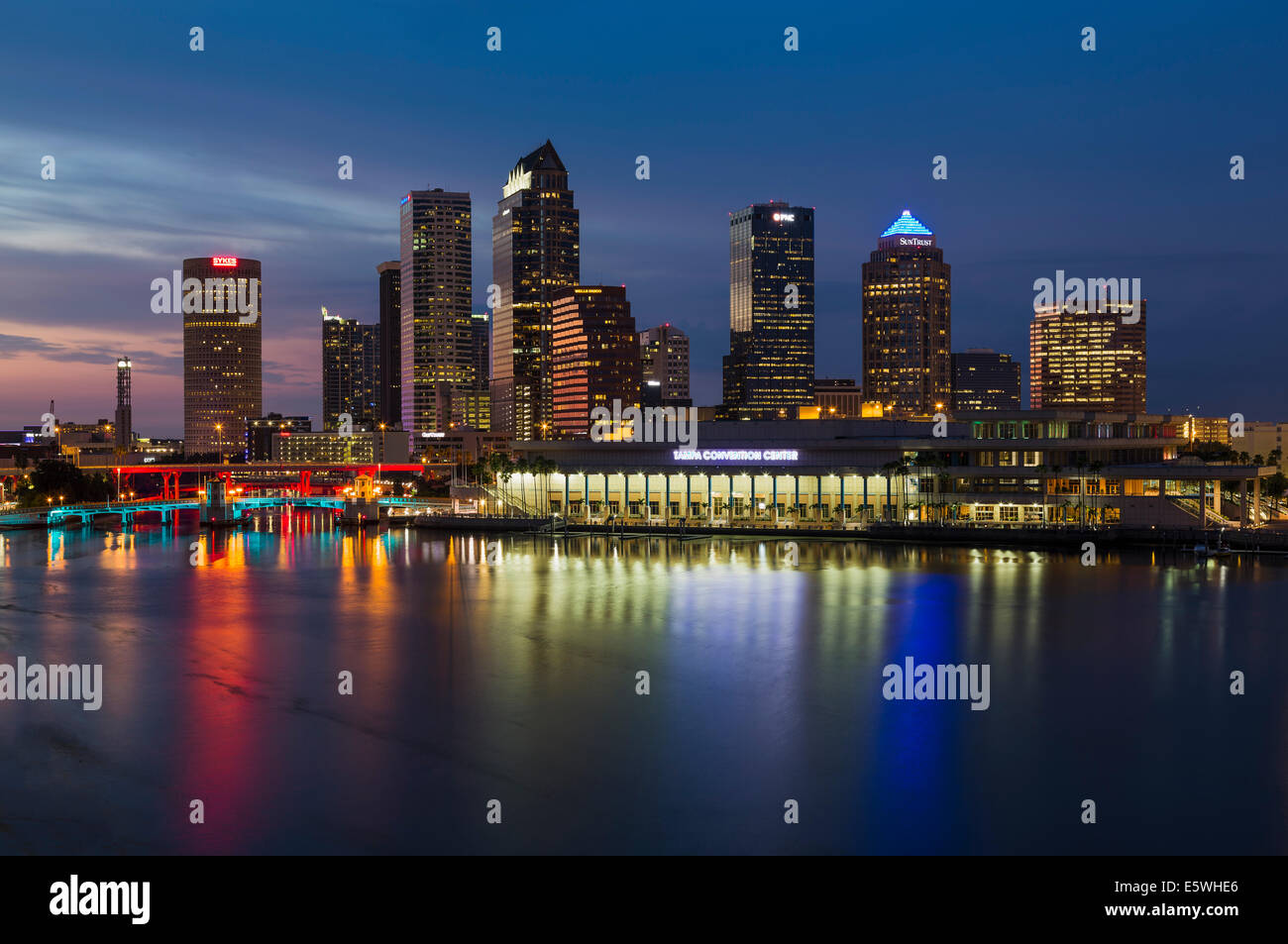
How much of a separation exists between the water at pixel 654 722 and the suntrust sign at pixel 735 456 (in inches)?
1764

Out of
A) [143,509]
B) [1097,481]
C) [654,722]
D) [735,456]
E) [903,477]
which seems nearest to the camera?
[654,722]

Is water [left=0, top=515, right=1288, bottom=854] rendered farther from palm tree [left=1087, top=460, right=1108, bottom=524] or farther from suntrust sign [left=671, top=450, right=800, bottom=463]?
suntrust sign [left=671, top=450, right=800, bottom=463]

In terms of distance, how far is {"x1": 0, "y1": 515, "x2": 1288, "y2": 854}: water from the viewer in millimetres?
24719

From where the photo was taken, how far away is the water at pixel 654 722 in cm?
2472

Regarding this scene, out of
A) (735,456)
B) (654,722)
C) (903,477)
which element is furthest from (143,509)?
(654,722)

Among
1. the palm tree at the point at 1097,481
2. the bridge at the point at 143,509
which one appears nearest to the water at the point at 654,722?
the palm tree at the point at 1097,481

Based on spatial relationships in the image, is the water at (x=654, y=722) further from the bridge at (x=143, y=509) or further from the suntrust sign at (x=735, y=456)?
the bridge at (x=143, y=509)

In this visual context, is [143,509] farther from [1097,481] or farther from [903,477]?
[1097,481]

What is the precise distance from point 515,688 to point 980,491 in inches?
2987

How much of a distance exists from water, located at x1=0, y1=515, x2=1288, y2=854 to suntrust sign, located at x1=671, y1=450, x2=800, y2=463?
44796 mm

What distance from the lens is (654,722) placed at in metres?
33.5

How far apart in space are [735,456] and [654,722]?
78.5 m
